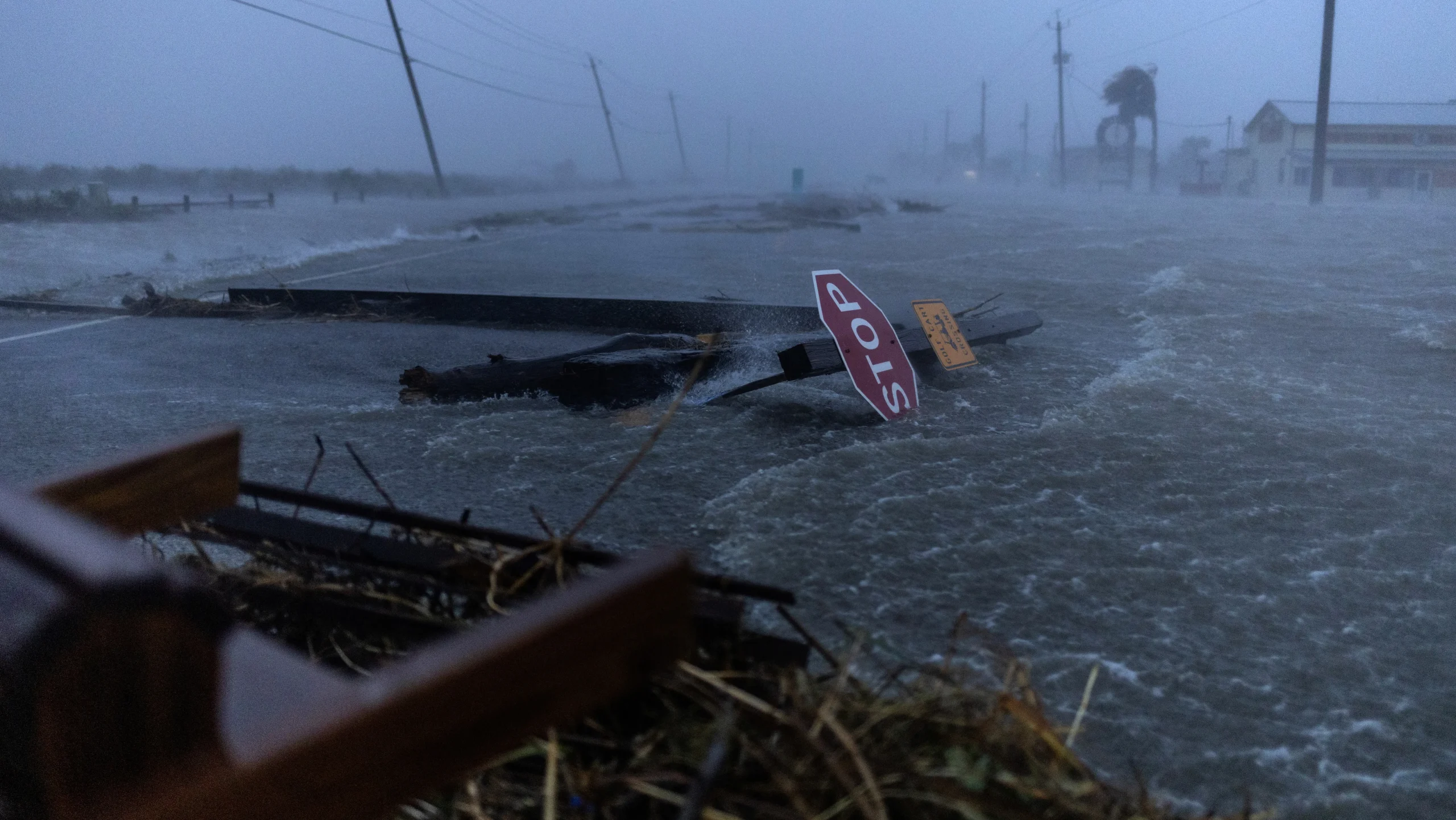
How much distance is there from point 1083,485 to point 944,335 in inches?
104

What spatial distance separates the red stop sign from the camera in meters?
5.66

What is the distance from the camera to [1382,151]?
45062mm

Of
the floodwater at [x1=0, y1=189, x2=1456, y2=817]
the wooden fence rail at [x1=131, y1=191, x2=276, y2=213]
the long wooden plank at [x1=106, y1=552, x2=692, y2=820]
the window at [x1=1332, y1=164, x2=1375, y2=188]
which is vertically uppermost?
the wooden fence rail at [x1=131, y1=191, x2=276, y2=213]

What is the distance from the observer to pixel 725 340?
25.6 ft

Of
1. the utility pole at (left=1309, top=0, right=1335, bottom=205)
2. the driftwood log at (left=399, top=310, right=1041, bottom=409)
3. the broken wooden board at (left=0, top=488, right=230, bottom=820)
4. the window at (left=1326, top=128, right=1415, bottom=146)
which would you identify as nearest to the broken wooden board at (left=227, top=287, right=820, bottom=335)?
the driftwood log at (left=399, top=310, right=1041, bottom=409)

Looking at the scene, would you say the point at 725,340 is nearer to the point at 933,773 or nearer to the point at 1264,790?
the point at 1264,790

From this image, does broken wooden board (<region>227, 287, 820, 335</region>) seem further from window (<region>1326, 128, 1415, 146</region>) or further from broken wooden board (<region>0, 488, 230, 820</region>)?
window (<region>1326, 128, 1415, 146</region>)

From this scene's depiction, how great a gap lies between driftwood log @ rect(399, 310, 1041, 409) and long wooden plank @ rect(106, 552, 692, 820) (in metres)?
4.66

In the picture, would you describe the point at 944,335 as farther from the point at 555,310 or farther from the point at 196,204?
the point at 196,204

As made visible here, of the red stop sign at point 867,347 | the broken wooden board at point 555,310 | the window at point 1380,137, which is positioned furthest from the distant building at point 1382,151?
the red stop sign at point 867,347

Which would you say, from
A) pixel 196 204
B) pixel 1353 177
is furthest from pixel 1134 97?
pixel 196 204

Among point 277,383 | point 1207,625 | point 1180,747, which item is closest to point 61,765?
point 1180,747

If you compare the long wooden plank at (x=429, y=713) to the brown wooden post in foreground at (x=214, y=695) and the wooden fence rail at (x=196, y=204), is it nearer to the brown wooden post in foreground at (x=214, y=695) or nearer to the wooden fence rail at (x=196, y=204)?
the brown wooden post in foreground at (x=214, y=695)

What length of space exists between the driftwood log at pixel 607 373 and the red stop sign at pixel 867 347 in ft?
0.66
